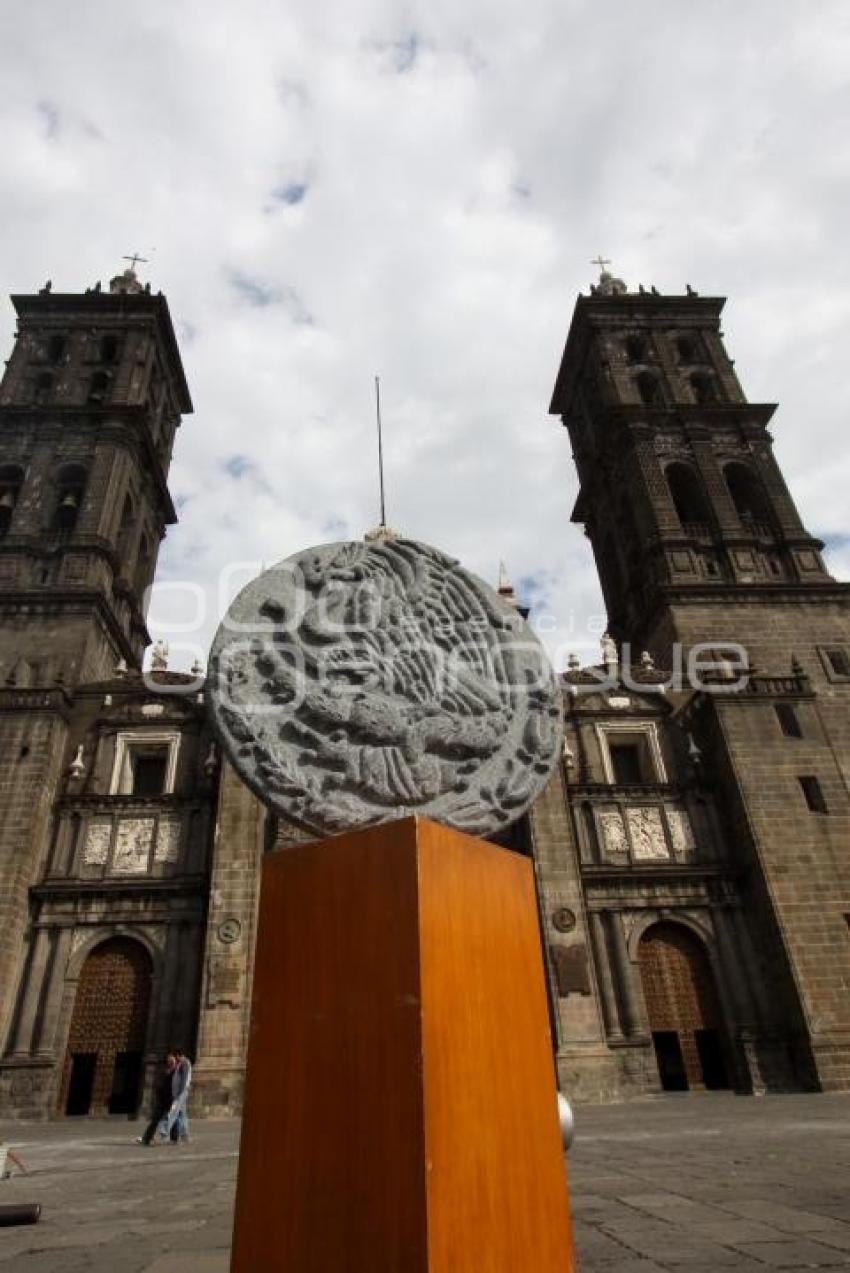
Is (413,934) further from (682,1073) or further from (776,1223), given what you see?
(682,1073)

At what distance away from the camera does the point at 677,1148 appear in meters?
7.71

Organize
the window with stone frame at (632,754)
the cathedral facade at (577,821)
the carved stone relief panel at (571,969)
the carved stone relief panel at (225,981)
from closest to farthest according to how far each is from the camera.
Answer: the carved stone relief panel at (225,981) < the carved stone relief panel at (571,969) < the cathedral facade at (577,821) < the window with stone frame at (632,754)

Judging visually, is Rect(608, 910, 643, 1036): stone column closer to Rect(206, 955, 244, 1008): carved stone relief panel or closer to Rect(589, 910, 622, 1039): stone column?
Rect(589, 910, 622, 1039): stone column

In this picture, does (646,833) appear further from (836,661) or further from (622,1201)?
(622,1201)

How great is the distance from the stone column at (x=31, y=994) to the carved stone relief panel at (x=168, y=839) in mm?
2839

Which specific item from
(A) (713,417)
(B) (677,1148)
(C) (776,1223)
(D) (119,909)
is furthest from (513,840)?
(A) (713,417)

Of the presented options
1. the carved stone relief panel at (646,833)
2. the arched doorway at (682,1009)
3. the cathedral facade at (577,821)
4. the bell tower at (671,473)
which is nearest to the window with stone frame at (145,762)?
the cathedral facade at (577,821)

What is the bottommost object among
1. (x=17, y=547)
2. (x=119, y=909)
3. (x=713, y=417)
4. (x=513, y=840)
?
(x=119, y=909)

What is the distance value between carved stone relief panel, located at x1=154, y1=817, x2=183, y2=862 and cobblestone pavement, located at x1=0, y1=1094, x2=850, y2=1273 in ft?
25.8

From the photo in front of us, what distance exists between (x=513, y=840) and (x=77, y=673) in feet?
41.3

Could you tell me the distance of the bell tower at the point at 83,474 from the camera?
863 inches

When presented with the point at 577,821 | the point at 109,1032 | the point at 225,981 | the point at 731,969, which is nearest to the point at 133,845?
the point at 109,1032

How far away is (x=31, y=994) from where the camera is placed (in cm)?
1630

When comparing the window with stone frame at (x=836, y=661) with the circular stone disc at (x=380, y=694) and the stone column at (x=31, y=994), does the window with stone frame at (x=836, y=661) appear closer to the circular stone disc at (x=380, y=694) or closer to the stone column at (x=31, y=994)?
the circular stone disc at (x=380, y=694)
